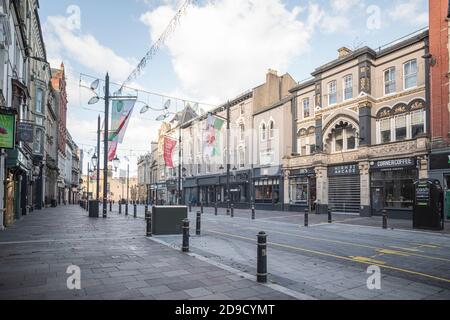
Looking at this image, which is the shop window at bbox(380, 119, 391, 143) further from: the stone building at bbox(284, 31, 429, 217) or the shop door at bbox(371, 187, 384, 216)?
the shop door at bbox(371, 187, 384, 216)

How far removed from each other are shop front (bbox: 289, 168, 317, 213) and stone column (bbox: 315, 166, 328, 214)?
39.9 inches

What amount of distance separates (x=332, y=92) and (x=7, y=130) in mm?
24408

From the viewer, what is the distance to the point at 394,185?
75.8 feet

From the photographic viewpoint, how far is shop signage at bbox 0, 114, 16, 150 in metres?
11.8

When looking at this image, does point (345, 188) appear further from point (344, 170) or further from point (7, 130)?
point (7, 130)

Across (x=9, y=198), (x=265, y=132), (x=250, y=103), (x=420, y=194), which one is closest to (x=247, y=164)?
(x=265, y=132)

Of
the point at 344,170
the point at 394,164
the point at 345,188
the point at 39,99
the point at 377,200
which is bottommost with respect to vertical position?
the point at 377,200

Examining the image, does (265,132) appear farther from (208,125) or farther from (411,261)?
(411,261)

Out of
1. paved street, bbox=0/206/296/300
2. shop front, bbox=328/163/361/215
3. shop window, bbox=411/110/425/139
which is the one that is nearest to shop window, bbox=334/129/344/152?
shop front, bbox=328/163/361/215

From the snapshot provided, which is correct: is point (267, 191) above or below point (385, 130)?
below

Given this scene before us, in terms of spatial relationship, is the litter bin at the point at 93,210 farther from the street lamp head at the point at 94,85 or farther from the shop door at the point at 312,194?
the shop door at the point at 312,194

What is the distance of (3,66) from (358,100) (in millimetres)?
23066

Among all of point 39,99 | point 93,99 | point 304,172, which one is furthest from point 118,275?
point 39,99
